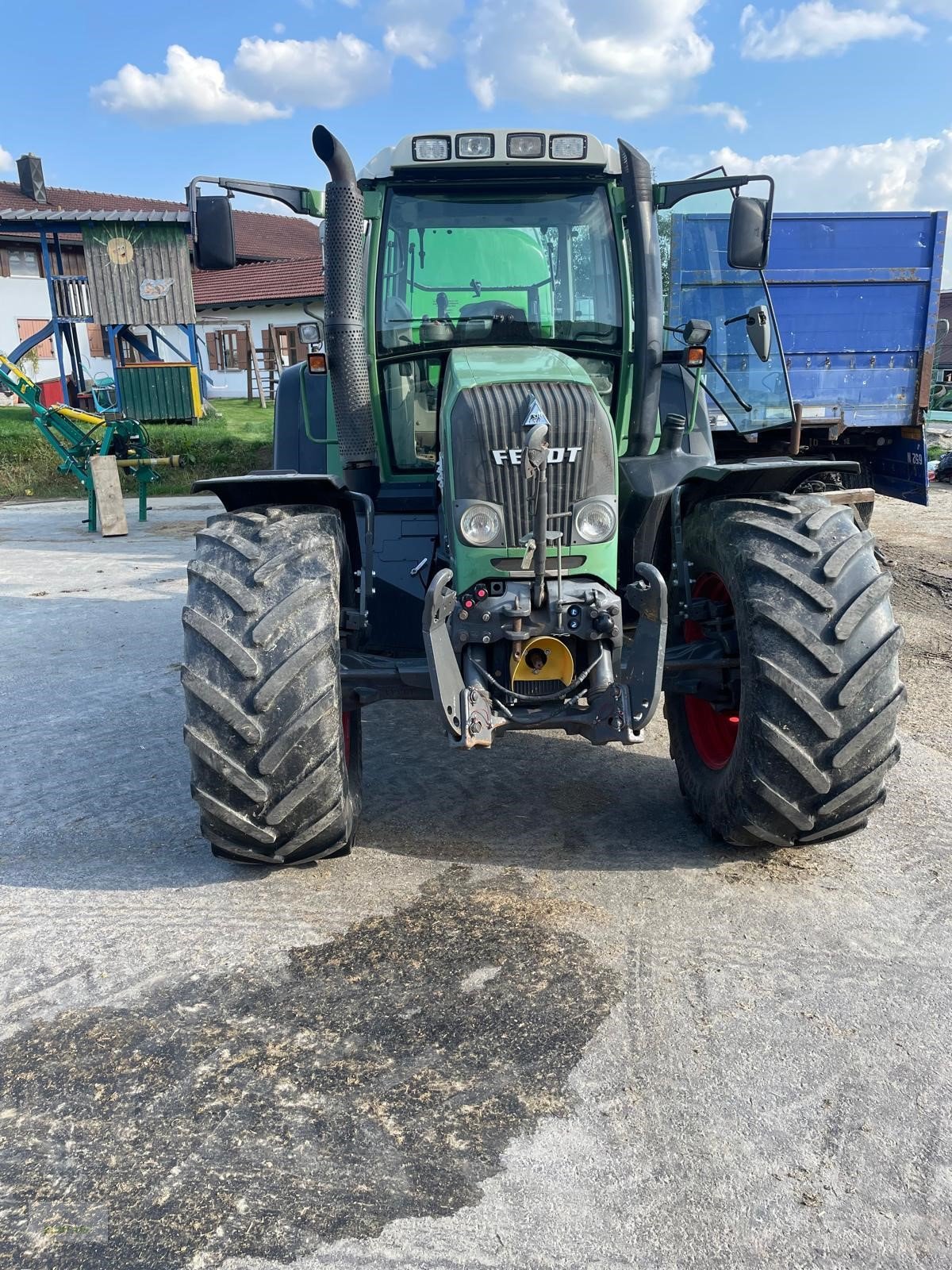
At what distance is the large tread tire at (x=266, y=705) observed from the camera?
3082mm

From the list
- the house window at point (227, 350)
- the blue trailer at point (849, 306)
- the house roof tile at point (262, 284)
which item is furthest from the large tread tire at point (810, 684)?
the house window at point (227, 350)

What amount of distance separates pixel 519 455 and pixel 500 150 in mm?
1495

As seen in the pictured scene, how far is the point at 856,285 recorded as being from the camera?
9.09 m

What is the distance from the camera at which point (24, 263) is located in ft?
106

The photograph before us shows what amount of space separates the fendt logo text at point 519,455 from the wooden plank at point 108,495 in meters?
9.39

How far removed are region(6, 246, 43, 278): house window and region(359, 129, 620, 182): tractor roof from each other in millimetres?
32578

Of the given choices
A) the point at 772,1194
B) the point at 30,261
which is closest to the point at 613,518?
the point at 772,1194

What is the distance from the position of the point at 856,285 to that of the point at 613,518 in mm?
7053

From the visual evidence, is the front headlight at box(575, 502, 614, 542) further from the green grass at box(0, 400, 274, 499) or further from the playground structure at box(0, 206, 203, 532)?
the playground structure at box(0, 206, 203, 532)

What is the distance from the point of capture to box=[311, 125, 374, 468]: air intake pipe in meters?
3.90

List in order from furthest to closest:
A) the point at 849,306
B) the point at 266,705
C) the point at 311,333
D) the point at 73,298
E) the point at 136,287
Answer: the point at 73,298
the point at 136,287
the point at 849,306
the point at 311,333
the point at 266,705

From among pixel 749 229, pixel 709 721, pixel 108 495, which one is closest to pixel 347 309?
pixel 749 229

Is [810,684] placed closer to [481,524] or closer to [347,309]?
[481,524]

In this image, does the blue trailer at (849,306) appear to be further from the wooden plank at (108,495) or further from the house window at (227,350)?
the house window at (227,350)
